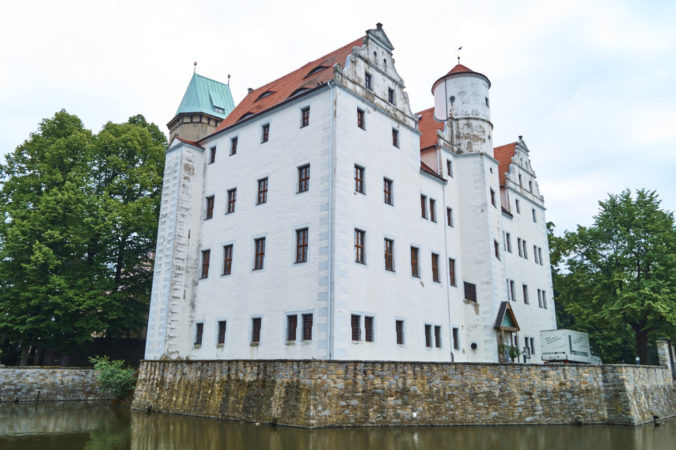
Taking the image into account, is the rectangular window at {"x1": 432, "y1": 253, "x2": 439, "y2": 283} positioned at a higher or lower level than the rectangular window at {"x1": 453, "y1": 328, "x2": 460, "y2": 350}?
higher

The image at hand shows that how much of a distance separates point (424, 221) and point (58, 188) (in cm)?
2150

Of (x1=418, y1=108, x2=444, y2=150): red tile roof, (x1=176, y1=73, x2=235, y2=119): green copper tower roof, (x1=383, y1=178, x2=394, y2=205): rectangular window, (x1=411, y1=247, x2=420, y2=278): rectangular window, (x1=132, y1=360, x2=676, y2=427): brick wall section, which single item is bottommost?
(x1=132, y1=360, x2=676, y2=427): brick wall section

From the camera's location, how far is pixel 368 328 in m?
23.2

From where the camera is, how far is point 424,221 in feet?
93.2

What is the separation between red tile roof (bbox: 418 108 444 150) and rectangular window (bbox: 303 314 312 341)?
1413 cm

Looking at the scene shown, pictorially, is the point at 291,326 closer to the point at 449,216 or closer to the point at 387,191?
the point at 387,191

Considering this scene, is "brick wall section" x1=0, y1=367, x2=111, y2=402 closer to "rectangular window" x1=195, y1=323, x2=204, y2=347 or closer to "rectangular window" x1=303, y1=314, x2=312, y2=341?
"rectangular window" x1=195, y1=323, x2=204, y2=347

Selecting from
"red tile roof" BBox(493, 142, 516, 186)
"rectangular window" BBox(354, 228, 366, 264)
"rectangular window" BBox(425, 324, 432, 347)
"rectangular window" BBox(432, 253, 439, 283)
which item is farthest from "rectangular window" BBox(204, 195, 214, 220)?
"red tile roof" BBox(493, 142, 516, 186)

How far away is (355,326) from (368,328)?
35.3 inches

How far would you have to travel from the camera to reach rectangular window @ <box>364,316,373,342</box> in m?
23.0

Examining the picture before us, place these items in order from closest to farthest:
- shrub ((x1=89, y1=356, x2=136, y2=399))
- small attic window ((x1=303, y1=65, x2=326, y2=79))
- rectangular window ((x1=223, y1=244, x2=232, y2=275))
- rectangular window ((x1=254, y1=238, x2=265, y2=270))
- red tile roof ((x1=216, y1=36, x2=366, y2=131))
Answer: rectangular window ((x1=254, y1=238, x2=265, y2=270)) → red tile roof ((x1=216, y1=36, x2=366, y2=131)) → rectangular window ((x1=223, y1=244, x2=232, y2=275)) → shrub ((x1=89, y1=356, x2=136, y2=399)) → small attic window ((x1=303, y1=65, x2=326, y2=79))

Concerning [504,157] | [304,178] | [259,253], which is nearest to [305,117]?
[304,178]

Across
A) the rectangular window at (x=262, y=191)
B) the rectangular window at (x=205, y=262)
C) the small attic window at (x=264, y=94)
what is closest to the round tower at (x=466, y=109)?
the small attic window at (x=264, y=94)

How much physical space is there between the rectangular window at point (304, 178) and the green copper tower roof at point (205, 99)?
25805mm
